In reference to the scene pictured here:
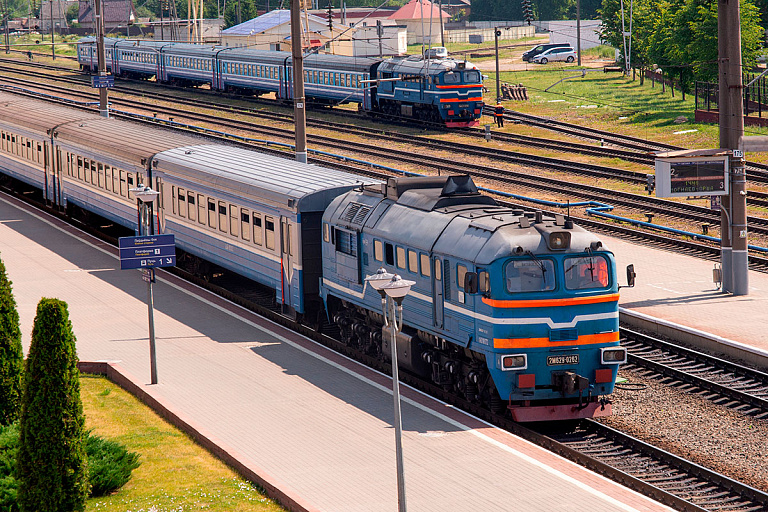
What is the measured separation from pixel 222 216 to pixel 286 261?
12.7 feet

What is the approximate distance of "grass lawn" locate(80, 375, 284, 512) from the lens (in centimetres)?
1427

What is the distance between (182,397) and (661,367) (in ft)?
29.8

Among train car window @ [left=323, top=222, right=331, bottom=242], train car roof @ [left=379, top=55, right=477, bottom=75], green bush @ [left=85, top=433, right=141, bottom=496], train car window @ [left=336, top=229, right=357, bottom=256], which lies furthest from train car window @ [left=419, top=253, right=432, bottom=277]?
train car roof @ [left=379, top=55, right=477, bottom=75]

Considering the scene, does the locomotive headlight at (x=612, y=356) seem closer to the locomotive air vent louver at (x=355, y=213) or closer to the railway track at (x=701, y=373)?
the railway track at (x=701, y=373)

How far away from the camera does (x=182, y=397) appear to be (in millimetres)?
19078

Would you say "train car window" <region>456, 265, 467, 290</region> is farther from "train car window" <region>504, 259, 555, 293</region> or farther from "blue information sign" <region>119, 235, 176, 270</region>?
"blue information sign" <region>119, 235, 176, 270</region>

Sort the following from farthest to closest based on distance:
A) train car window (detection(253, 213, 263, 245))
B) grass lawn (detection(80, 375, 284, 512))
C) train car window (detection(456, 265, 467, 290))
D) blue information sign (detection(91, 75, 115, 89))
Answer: blue information sign (detection(91, 75, 115, 89)) < train car window (detection(253, 213, 263, 245)) < train car window (detection(456, 265, 467, 290)) < grass lawn (detection(80, 375, 284, 512))

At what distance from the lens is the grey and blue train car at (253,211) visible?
23156 mm

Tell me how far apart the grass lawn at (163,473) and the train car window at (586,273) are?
5908 mm

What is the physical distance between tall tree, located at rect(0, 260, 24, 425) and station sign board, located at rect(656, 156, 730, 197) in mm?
15812

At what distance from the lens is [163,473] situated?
1551 cm

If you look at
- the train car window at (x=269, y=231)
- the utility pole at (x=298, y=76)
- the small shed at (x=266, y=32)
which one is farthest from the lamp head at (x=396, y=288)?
the small shed at (x=266, y=32)

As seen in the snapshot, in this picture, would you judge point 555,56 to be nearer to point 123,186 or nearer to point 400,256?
point 123,186

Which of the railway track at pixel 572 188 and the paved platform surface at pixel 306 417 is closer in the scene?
the paved platform surface at pixel 306 417
